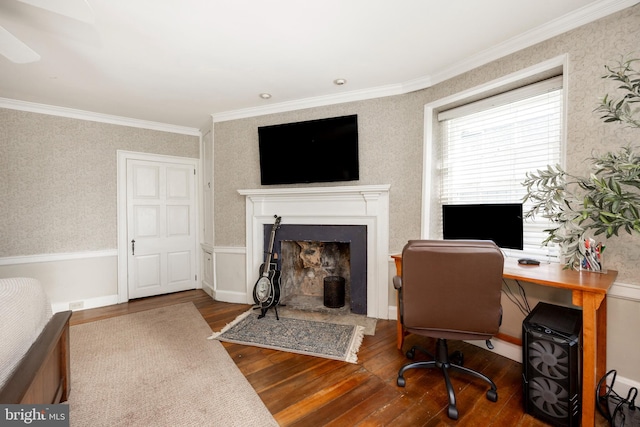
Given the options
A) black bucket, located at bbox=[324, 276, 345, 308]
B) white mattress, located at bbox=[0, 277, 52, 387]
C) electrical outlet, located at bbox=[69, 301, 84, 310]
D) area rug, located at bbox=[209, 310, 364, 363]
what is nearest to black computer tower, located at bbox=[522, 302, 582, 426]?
area rug, located at bbox=[209, 310, 364, 363]

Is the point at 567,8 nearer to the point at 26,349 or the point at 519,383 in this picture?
the point at 519,383

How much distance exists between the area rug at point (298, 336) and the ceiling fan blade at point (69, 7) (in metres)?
2.48

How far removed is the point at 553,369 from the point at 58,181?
5060mm

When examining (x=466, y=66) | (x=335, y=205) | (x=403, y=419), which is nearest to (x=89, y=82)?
(x=335, y=205)

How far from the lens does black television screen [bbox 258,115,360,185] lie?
2980 millimetres

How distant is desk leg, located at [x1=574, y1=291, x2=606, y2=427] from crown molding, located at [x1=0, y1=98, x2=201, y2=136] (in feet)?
15.5

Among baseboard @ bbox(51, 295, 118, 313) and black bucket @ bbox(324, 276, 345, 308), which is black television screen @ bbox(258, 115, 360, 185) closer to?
black bucket @ bbox(324, 276, 345, 308)

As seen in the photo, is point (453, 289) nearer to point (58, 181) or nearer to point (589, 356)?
point (589, 356)

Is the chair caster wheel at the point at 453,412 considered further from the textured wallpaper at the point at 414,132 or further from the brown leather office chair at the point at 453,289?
the textured wallpaper at the point at 414,132

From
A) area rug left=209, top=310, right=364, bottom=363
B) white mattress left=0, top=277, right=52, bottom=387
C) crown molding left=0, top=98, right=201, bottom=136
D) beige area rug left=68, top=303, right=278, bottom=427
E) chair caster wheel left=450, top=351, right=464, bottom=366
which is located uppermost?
crown molding left=0, top=98, right=201, bottom=136

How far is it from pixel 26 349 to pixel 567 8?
3.73 m

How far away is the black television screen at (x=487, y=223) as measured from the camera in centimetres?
194

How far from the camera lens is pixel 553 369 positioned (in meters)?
1.48

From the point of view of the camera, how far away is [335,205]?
10.3 ft
